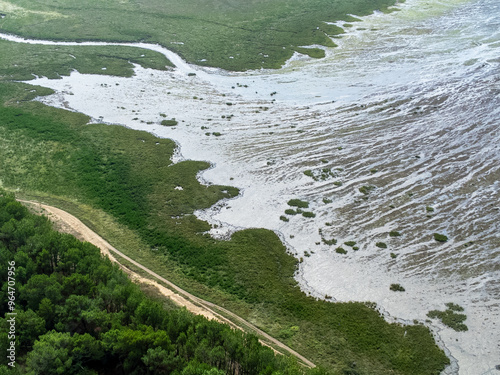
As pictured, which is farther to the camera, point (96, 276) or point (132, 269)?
point (132, 269)

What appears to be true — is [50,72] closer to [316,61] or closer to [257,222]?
[316,61]

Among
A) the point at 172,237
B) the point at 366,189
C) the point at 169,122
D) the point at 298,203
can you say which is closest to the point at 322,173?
the point at 366,189

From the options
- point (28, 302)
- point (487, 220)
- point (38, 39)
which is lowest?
point (28, 302)

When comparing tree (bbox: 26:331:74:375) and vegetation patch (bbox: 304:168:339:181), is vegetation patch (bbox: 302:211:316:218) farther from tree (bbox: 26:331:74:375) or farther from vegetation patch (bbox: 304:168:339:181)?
tree (bbox: 26:331:74:375)

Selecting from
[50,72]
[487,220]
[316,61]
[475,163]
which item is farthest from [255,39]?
[487,220]

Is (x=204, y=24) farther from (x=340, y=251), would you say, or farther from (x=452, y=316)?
(x=452, y=316)

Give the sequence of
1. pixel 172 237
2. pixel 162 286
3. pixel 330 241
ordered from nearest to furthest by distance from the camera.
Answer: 1. pixel 162 286
2. pixel 330 241
3. pixel 172 237
